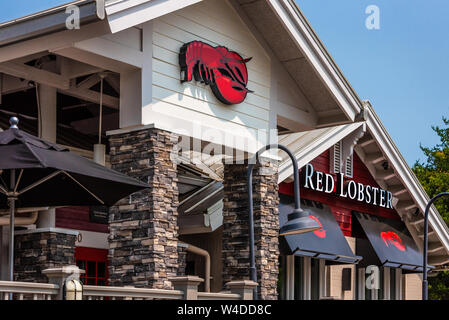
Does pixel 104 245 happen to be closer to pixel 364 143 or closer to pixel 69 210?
pixel 69 210

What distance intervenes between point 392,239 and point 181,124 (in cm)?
1371

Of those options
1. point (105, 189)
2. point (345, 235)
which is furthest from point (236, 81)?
point (345, 235)

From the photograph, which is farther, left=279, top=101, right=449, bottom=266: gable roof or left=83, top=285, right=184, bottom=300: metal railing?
left=279, top=101, right=449, bottom=266: gable roof

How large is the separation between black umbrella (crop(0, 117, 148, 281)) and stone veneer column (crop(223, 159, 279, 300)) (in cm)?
526

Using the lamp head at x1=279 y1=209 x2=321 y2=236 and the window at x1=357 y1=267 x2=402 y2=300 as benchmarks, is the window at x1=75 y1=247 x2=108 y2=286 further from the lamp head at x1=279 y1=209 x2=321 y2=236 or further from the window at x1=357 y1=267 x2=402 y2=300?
the window at x1=357 y1=267 x2=402 y2=300

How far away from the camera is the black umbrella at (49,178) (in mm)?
10461

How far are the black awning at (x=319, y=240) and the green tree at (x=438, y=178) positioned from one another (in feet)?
48.9

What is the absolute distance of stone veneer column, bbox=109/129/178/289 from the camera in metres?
13.9

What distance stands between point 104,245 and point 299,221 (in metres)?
5.67

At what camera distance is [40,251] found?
15406 millimetres

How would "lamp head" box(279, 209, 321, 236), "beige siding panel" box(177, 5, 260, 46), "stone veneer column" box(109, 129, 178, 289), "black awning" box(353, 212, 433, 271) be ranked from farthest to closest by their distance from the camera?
"black awning" box(353, 212, 433, 271)
"beige siding panel" box(177, 5, 260, 46)
"lamp head" box(279, 209, 321, 236)
"stone veneer column" box(109, 129, 178, 289)

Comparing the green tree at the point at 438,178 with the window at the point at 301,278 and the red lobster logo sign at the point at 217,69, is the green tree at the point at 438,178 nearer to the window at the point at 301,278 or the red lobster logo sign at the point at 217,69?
the window at the point at 301,278

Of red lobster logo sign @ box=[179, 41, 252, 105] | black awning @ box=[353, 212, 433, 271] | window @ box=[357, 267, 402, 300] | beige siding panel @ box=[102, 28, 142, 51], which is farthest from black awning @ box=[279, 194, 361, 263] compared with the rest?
beige siding panel @ box=[102, 28, 142, 51]

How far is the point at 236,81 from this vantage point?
16.5 meters
